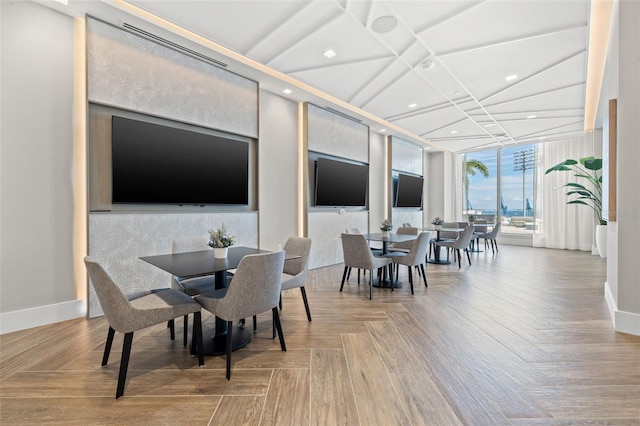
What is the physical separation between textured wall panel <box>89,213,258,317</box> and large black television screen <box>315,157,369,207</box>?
2467mm

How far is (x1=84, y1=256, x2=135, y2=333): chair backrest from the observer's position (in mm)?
1909

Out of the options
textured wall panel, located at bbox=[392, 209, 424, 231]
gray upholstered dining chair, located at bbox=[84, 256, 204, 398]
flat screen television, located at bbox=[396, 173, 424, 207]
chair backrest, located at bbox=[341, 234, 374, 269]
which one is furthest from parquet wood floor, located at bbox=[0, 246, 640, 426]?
flat screen television, located at bbox=[396, 173, 424, 207]

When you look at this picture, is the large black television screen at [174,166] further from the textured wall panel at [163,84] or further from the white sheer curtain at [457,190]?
the white sheer curtain at [457,190]

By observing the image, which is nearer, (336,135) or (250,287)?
(250,287)

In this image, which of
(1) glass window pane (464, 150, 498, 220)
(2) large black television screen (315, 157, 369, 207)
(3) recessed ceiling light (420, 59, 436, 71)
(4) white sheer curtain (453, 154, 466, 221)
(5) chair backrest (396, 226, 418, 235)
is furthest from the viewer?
(4) white sheer curtain (453, 154, 466, 221)

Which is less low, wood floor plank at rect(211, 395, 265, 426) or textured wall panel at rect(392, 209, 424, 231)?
textured wall panel at rect(392, 209, 424, 231)

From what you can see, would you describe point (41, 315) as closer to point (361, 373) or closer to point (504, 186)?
point (361, 373)

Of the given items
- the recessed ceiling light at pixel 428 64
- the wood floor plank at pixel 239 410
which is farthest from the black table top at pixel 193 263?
the recessed ceiling light at pixel 428 64

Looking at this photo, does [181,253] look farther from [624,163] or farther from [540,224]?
[540,224]

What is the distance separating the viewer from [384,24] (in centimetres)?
336

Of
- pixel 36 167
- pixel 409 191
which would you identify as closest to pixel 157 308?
pixel 36 167

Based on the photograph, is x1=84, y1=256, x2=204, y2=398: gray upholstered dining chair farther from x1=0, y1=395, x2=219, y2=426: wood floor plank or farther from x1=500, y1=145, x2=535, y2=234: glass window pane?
x1=500, y1=145, x2=535, y2=234: glass window pane

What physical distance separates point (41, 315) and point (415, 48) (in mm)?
5217

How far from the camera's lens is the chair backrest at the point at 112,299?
191 cm
